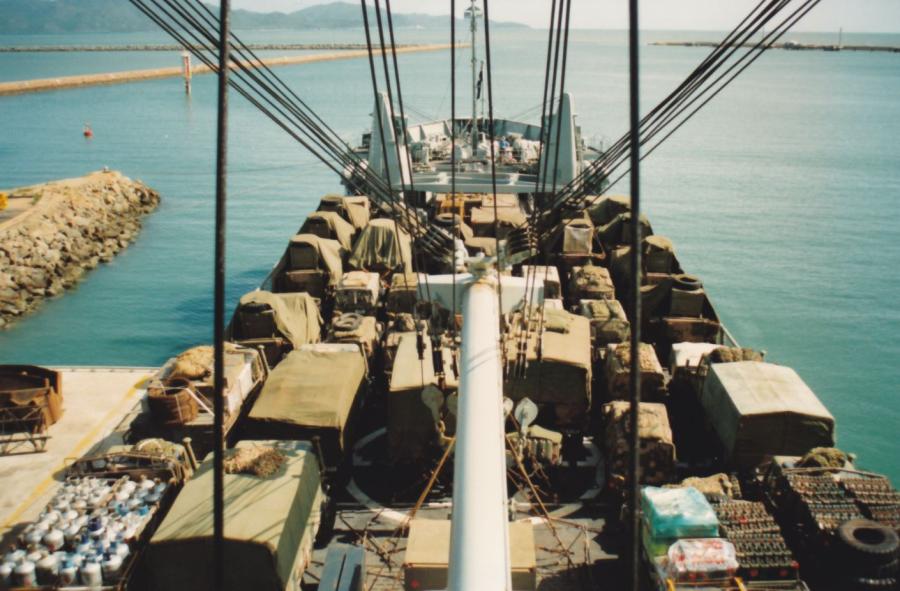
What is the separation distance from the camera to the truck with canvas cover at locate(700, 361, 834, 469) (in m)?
14.5

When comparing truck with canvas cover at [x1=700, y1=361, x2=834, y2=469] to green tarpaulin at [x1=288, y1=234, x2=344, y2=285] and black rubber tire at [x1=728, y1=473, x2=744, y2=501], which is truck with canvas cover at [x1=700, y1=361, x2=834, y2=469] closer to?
black rubber tire at [x1=728, y1=473, x2=744, y2=501]

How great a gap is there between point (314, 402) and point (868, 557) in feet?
33.3

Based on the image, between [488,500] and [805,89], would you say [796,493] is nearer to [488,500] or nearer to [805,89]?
[488,500]

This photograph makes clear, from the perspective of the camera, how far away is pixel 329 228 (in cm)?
2889

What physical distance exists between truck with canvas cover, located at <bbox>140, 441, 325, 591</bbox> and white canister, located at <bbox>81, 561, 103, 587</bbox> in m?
0.69

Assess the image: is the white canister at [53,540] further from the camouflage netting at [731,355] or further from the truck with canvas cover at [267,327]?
the camouflage netting at [731,355]

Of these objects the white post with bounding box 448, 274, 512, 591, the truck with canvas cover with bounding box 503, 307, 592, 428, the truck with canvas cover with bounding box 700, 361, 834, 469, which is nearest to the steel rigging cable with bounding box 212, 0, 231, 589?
the white post with bounding box 448, 274, 512, 591

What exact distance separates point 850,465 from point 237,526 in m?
11.3

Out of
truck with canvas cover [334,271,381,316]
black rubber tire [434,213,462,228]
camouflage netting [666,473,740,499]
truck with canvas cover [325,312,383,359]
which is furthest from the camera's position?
black rubber tire [434,213,462,228]

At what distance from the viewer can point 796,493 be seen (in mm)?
12164

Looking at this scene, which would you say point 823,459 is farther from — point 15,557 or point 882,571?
point 15,557

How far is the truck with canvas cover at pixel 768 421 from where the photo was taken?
14.5 meters

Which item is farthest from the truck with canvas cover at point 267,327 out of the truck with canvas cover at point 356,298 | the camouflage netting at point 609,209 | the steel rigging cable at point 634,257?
the camouflage netting at point 609,209

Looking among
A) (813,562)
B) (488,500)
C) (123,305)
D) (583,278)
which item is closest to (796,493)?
(813,562)
